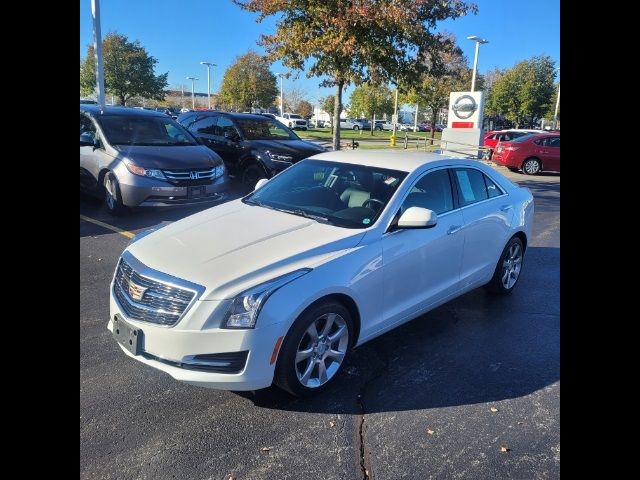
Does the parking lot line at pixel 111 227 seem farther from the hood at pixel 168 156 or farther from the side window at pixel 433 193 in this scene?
the side window at pixel 433 193

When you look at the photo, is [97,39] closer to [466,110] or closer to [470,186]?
[466,110]

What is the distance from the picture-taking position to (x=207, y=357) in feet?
9.70

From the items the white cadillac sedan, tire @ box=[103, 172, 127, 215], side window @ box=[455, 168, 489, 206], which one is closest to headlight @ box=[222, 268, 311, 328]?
the white cadillac sedan

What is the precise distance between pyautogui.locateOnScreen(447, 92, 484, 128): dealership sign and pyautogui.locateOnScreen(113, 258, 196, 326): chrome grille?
16.2 m

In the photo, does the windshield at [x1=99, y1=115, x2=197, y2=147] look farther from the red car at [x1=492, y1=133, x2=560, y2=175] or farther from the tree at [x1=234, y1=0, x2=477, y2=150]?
the red car at [x1=492, y1=133, x2=560, y2=175]

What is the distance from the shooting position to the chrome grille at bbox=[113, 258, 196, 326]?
2992mm

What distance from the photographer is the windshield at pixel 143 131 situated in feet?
27.9

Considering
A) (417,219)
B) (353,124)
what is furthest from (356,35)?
(353,124)

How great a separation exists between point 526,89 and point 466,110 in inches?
1191

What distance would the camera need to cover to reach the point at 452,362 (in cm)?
390

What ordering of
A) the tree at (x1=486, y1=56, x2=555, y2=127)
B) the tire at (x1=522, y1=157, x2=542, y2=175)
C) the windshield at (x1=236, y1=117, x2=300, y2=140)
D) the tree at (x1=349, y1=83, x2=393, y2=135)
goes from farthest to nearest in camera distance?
the tree at (x1=349, y1=83, x2=393, y2=135), the tree at (x1=486, y1=56, x2=555, y2=127), the tire at (x1=522, y1=157, x2=542, y2=175), the windshield at (x1=236, y1=117, x2=300, y2=140)

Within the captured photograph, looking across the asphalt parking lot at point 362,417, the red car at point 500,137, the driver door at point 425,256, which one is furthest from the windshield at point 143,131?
the red car at point 500,137

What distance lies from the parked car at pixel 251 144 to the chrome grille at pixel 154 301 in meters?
6.99

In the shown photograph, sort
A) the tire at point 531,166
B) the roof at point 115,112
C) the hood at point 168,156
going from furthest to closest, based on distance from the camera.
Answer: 1. the tire at point 531,166
2. the roof at point 115,112
3. the hood at point 168,156
